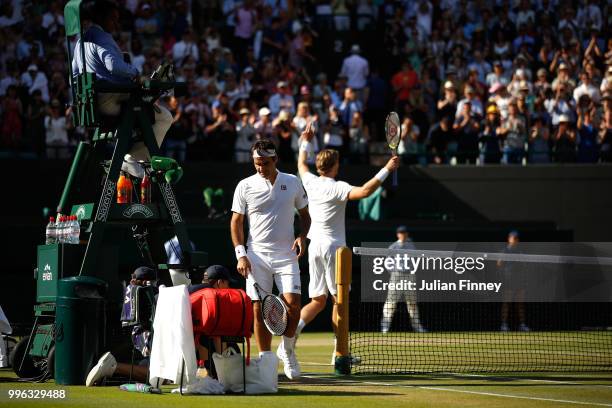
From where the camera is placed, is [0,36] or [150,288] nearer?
[150,288]

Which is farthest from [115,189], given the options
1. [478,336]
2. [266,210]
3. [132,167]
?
[478,336]

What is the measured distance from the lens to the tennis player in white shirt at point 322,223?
46.6 feet

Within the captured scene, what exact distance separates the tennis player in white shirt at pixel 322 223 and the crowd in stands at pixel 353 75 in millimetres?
10161

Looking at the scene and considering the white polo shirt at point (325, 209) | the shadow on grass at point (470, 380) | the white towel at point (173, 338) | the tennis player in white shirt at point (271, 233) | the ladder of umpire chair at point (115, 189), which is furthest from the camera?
the white polo shirt at point (325, 209)

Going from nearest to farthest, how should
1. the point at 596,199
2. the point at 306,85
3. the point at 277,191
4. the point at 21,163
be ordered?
the point at 277,191 < the point at 21,163 < the point at 596,199 < the point at 306,85

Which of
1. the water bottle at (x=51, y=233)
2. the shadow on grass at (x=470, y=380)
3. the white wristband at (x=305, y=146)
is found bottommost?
the shadow on grass at (x=470, y=380)

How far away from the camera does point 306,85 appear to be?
27672 millimetres

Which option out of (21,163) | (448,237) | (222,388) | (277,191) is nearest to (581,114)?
(448,237)

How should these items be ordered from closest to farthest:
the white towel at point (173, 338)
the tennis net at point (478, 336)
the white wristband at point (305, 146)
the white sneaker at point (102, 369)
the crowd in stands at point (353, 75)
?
the white towel at point (173, 338) < the white sneaker at point (102, 369) < the white wristband at point (305, 146) < the tennis net at point (478, 336) < the crowd in stands at point (353, 75)

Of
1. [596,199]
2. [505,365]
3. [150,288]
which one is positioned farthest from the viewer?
→ [596,199]

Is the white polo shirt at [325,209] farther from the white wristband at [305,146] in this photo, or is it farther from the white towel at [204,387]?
the white towel at [204,387]

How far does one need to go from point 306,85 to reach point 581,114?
5677 mm

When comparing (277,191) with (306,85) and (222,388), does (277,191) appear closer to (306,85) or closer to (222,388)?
(222,388)

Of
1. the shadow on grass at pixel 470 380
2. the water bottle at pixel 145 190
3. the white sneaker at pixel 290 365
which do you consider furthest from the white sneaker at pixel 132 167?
the shadow on grass at pixel 470 380
